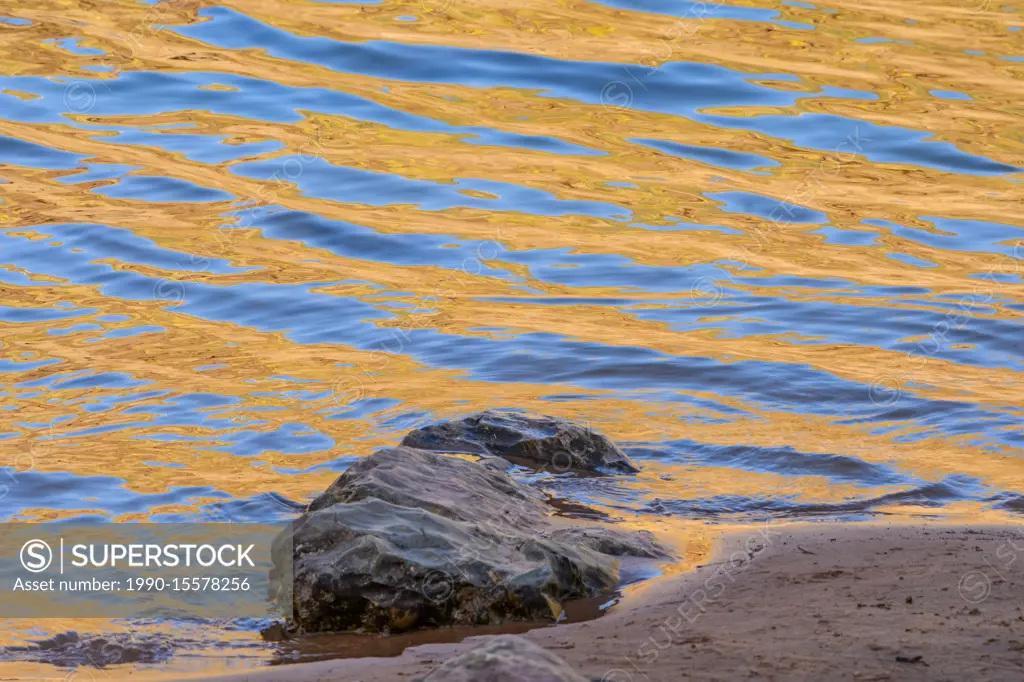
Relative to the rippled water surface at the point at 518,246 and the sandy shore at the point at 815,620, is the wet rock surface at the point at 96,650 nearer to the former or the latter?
Result: the sandy shore at the point at 815,620

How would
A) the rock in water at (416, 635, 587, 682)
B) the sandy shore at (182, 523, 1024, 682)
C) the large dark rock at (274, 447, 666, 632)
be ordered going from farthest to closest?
the large dark rock at (274, 447, 666, 632)
the sandy shore at (182, 523, 1024, 682)
the rock in water at (416, 635, 587, 682)

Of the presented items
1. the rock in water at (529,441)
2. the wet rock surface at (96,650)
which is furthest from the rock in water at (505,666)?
the rock in water at (529,441)

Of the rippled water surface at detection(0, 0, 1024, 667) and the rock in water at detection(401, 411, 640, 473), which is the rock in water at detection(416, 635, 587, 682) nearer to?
the rippled water surface at detection(0, 0, 1024, 667)

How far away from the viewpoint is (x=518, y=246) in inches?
434

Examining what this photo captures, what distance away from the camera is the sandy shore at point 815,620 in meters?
3.80

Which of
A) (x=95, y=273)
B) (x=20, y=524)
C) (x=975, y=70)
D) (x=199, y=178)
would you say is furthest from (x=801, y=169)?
(x=20, y=524)

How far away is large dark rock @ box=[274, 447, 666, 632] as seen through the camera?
451cm

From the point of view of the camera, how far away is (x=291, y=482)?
6.30 metres

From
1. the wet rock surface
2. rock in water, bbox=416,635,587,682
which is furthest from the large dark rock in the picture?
rock in water, bbox=416,635,587,682

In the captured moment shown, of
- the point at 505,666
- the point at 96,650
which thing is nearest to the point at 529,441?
the point at 96,650

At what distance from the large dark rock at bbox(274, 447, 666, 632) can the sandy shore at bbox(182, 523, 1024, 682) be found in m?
0.19

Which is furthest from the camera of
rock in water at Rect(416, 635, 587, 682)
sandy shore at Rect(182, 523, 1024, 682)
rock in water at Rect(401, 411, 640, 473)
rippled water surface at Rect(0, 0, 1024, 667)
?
rippled water surface at Rect(0, 0, 1024, 667)

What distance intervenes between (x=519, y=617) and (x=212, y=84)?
12760mm

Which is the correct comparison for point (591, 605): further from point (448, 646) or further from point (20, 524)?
point (20, 524)
